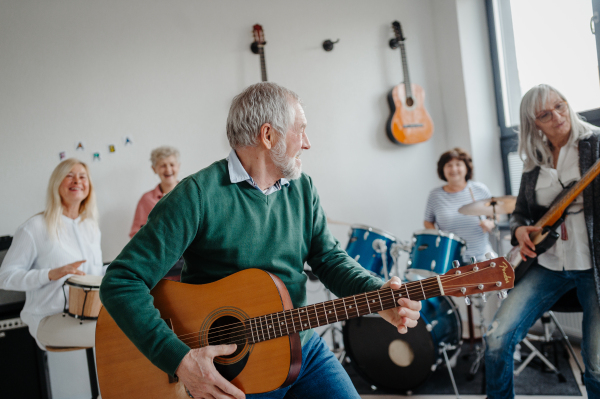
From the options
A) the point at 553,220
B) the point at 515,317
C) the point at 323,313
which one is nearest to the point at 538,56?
the point at 553,220

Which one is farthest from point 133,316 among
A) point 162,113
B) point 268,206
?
point 162,113

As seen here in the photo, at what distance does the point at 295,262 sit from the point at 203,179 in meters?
0.40

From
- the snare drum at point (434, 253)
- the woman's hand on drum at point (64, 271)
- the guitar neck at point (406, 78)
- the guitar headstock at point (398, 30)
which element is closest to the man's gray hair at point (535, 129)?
the snare drum at point (434, 253)

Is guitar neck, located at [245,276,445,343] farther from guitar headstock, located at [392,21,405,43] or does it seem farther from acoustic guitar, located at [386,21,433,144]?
guitar headstock, located at [392,21,405,43]

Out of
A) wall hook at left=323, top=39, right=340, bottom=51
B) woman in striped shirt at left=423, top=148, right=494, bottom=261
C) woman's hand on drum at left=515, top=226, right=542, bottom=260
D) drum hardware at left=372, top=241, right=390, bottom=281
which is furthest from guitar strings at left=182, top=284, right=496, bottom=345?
wall hook at left=323, top=39, right=340, bottom=51

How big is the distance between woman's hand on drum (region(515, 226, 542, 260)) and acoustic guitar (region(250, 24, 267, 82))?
7.41ft

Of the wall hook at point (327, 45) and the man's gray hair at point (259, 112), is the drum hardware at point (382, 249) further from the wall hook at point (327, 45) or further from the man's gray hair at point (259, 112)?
the wall hook at point (327, 45)

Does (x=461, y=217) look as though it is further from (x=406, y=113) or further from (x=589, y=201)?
(x=589, y=201)

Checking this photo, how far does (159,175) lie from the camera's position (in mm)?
3139

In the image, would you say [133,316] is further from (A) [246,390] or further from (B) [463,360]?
(B) [463,360]

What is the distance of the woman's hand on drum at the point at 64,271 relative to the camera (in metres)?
2.36

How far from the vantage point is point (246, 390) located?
47.3 inches

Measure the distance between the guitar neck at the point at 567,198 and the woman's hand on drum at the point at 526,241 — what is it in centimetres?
4

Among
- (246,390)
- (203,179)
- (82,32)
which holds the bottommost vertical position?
(246,390)
